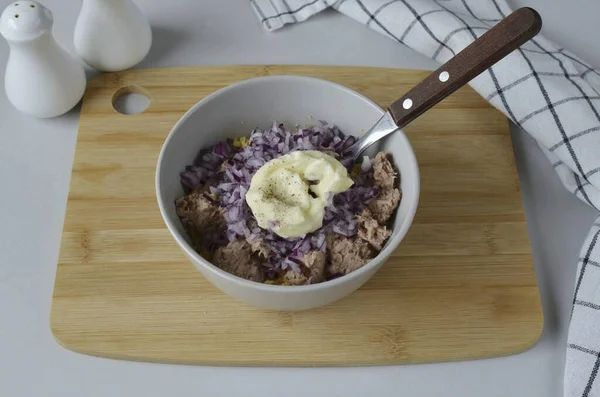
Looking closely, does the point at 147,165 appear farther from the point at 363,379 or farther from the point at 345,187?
the point at 363,379

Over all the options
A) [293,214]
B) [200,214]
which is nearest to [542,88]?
[293,214]

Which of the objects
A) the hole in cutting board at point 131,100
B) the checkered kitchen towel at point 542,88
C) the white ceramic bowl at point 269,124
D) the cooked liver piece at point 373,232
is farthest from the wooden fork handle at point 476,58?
the hole in cutting board at point 131,100

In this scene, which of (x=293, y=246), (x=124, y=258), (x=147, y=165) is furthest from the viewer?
(x=147, y=165)

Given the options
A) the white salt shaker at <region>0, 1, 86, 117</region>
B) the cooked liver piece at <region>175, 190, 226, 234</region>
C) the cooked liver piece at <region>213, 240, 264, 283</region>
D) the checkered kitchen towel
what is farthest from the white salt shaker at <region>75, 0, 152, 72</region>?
the cooked liver piece at <region>213, 240, 264, 283</region>

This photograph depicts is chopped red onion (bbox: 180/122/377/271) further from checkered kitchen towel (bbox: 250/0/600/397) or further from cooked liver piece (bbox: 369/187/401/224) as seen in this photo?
checkered kitchen towel (bbox: 250/0/600/397)

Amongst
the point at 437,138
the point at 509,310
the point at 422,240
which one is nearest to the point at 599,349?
the point at 509,310

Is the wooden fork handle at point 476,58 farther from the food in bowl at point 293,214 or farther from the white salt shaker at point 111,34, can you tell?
the white salt shaker at point 111,34
